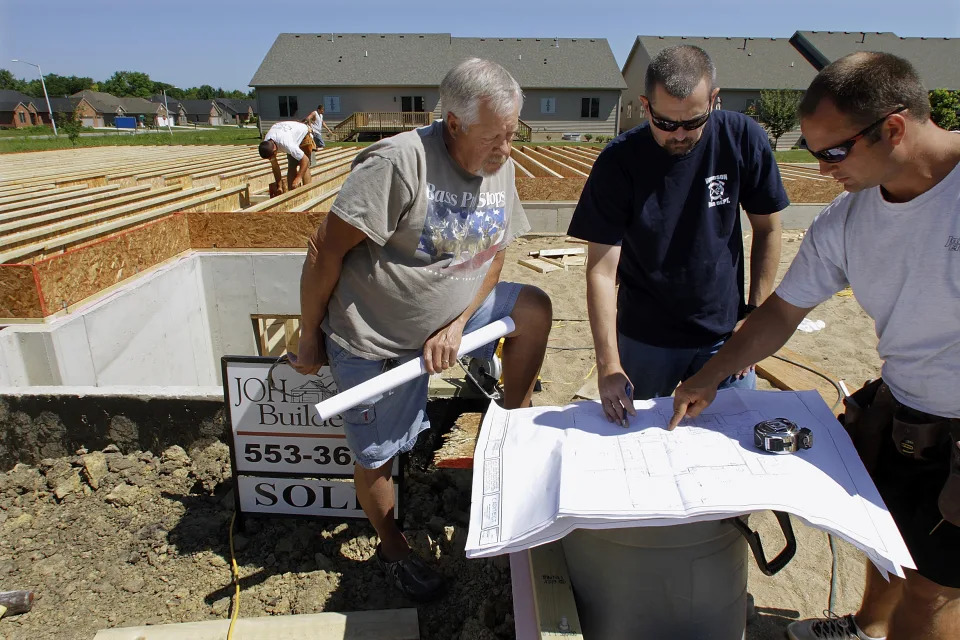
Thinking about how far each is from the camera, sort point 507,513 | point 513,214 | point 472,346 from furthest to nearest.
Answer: point 513,214 → point 472,346 → point 507,513

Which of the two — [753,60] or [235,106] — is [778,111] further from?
[235,106]

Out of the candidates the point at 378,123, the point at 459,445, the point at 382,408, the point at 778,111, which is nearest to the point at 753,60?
the point at 778,111

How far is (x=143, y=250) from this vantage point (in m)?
5.15

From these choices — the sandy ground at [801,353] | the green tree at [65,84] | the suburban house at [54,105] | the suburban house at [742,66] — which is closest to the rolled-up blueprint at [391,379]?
the sandy ground at [801,353]

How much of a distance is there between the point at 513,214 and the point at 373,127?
118ft

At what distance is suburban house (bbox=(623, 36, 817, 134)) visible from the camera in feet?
127

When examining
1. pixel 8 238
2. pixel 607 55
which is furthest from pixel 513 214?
pixel 607 55

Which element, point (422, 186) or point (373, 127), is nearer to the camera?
point (422, 186)

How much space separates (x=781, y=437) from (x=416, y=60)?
135 feet

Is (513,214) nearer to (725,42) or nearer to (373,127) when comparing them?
(373,127)

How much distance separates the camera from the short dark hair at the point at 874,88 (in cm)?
149

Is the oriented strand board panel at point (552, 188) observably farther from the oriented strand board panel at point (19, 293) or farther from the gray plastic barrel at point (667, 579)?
the gray plastic barrel at point (667, 579)

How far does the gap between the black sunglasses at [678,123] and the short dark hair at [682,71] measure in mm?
95

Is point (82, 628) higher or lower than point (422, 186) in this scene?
lower
